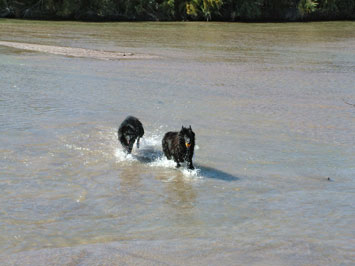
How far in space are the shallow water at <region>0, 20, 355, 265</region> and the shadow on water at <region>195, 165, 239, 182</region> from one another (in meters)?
0.01

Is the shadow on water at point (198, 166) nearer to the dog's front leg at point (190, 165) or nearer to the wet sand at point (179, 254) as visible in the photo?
the dog's front leg at point (190, 165)

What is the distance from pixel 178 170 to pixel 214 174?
498mm

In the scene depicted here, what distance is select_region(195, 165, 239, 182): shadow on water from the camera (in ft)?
25.0

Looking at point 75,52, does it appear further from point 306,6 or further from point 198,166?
point 306,6

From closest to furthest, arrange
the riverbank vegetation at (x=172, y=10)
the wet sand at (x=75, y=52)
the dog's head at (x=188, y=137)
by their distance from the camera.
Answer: the dog's head at (x=188, y=137), the wet sand at (x=75, y=52), the riverbank vegetation at (x=172, y=10)

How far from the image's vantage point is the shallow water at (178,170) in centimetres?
545

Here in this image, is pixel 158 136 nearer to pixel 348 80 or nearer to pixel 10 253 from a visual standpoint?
pixel 10 253

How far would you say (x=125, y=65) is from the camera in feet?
62.8

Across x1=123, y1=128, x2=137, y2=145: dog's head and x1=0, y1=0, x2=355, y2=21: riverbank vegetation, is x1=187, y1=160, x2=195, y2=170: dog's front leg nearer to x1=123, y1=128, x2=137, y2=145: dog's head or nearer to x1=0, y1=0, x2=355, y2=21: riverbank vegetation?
x1=123, y1=128, x2=137, y2=145: dog's head

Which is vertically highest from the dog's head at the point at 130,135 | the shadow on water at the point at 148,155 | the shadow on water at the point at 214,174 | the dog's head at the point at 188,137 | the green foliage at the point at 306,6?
the green foliage at the point at 306,6

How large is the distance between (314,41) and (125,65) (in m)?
15.6

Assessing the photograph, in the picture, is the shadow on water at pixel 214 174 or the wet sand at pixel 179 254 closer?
the wet sand at pixel 179 254

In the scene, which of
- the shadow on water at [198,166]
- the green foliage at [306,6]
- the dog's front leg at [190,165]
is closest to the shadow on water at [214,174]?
the shadow on water at [198,166]

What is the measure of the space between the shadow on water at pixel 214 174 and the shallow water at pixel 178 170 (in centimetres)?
1
